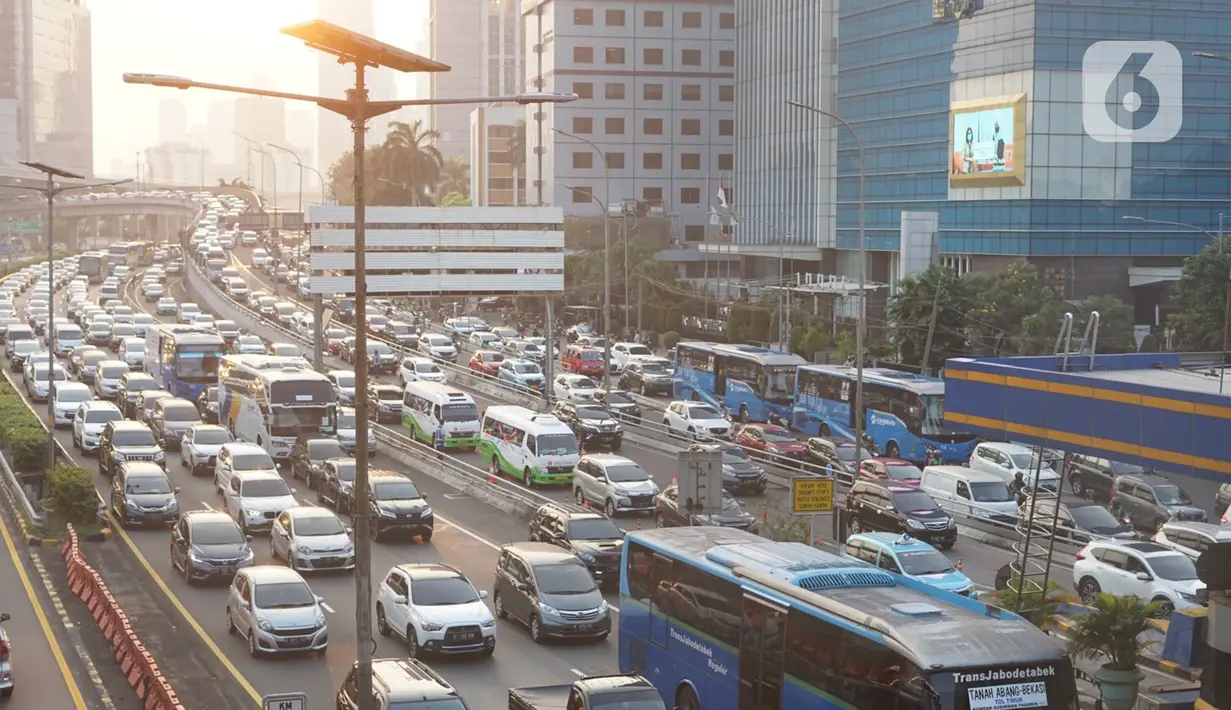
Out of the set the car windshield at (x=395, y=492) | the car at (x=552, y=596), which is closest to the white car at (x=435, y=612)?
the car at (x=552, y=596)

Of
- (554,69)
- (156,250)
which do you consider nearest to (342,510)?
(554,69)

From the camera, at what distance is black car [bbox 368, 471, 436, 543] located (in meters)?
36.3

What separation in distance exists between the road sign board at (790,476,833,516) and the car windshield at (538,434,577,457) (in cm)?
1527

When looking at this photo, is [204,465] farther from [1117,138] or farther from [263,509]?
[1117,138]

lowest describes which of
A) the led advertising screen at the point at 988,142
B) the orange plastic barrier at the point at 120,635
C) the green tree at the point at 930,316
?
the orange plastic barrier at the point at 120,635

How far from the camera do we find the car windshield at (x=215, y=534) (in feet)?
107

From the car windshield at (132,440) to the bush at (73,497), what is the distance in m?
6.86

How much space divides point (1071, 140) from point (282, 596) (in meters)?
61.4

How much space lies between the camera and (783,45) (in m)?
112

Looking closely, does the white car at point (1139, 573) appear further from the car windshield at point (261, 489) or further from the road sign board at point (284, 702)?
the car windshield at point (261, 489)

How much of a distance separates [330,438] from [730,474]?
12220 mm

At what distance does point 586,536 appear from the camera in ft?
107

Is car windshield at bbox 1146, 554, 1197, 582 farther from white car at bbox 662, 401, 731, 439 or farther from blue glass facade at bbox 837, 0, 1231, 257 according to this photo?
blue glass facade at bbox 837, 0, 1231, 257

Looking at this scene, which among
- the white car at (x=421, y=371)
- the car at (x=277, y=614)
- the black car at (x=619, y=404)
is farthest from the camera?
the white car at (x=421, y=371)
